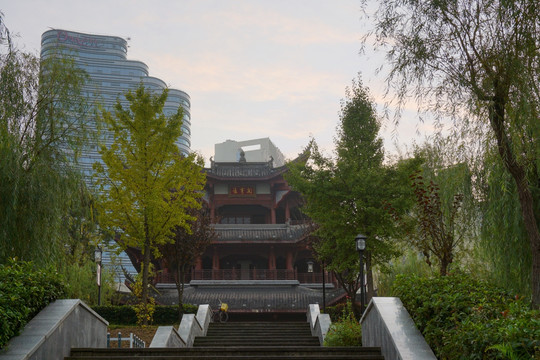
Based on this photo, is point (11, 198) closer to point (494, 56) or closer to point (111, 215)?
point (111, 215)

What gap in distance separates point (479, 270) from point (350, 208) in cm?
670

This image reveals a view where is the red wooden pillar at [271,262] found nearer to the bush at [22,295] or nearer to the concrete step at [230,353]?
the concrete step at [230,353]

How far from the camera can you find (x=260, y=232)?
2986 centimetres

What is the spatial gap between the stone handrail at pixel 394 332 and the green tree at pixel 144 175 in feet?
21.9

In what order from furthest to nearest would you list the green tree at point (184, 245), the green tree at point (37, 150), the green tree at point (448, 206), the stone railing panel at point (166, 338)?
the green tree at point (184, 245), the green tree at point (448, 206), the green tree at point (37, 150), the stone railing panel at point (166, 338)

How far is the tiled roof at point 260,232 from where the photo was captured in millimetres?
29172

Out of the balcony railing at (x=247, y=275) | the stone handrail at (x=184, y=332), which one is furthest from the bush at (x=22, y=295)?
the balcony railing at (x=247, y=275)

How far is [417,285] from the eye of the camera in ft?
24.9

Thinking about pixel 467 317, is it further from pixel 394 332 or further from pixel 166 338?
pixel 166 338

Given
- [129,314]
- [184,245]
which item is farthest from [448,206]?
[129,314]

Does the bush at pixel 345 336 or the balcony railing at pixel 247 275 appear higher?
the balcony railing at pixel 247 275

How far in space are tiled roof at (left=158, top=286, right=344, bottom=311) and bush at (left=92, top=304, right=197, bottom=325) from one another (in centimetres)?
657

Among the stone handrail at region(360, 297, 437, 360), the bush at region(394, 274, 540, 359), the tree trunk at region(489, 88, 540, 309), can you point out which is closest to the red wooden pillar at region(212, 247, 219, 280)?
the stone handrail at region(360, 297, 437, 360)

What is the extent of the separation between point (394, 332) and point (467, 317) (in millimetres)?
1389
